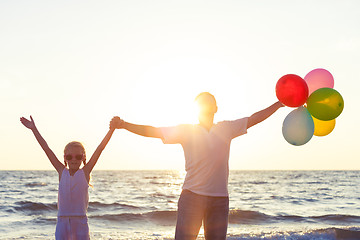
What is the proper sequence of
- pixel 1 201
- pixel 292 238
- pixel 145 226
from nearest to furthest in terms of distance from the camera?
pixel 292 238 → pixel 145 226 → pixel 1 201

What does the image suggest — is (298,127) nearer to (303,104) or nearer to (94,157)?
(303,104)

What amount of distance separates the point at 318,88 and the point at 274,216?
13.7 metres

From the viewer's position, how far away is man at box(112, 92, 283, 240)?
418 centimetres

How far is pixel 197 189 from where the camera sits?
4.18m

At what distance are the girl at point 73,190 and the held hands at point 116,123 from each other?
0.79 ft

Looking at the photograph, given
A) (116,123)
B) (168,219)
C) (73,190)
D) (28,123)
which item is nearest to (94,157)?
(73,190)

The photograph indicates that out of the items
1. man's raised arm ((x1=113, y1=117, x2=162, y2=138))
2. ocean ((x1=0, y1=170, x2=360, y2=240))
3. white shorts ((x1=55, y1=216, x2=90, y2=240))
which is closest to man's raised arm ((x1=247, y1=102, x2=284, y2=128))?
man's raised arm ((x1=113, y1=117, x2=162, y2=138))

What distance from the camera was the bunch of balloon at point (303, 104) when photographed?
15.5 feet

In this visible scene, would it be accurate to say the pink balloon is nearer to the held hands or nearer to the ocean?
the held hands

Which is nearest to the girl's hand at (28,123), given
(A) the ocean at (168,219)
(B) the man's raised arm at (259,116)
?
(B) the man's raised arm at (259,116)

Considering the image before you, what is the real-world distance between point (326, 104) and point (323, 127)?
65 cm

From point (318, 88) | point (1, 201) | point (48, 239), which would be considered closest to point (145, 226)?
point (48, 239)

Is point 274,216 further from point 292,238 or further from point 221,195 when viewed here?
point 221,195

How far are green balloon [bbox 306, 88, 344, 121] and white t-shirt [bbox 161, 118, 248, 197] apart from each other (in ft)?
3.18
